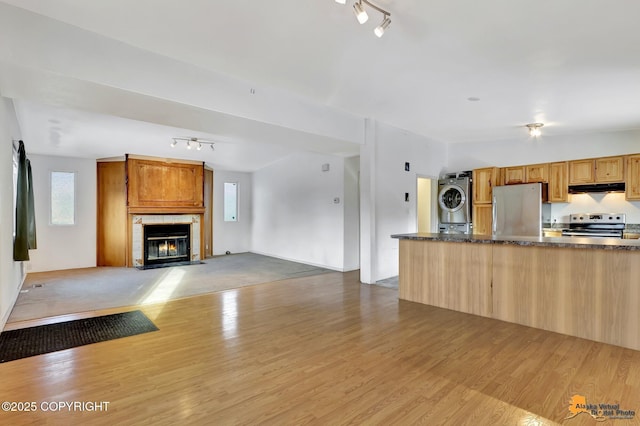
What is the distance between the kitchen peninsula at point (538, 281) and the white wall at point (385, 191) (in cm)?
103

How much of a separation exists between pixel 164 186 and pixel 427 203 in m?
6.33

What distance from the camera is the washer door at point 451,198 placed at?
6.82 metres

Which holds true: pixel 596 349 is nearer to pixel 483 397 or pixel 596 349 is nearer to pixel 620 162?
pixel 483 397

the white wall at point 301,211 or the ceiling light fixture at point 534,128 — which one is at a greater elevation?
the ceiling light fixture at point 534,128

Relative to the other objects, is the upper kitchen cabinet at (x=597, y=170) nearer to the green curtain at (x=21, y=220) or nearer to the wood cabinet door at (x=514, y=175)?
the wood cabinet door at (x=514, y=175)

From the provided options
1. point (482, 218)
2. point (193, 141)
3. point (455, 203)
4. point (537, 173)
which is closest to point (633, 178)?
point (537, 173)

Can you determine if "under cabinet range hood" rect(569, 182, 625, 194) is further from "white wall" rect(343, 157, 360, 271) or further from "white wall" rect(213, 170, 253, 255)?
"white wall" rect(213, 170, 253, 255)

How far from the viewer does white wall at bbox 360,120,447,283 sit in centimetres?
551

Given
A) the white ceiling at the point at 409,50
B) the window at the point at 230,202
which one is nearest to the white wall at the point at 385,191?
the white ceiling at the point at 409,50

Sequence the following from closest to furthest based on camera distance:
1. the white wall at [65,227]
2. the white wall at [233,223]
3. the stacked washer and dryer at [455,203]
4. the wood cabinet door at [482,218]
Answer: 1. the wood cabinet door at [482,218]
2. the white wall at [65,227]
3. the stacked washer and dryer at [455,203]
4. the white wall at [233,223]

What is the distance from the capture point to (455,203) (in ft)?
22.6

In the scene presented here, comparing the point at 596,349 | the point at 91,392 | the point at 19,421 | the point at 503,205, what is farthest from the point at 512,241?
the point at 19,421

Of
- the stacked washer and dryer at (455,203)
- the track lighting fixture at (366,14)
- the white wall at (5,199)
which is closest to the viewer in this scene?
the track lighting fixture at (366,14)

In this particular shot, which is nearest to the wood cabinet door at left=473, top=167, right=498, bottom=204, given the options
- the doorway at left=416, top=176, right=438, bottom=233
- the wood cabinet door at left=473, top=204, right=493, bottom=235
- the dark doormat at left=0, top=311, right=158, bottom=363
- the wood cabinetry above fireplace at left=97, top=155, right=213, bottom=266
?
the wood cabinet door at left=473, top=204, right=493, bottom=235
